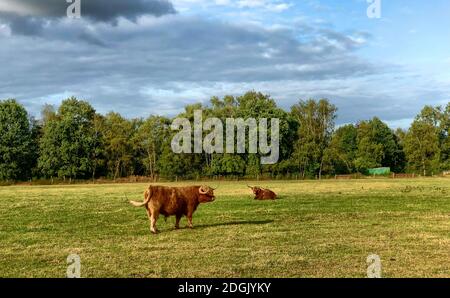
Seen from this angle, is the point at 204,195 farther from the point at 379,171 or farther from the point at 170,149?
the point at 379,171

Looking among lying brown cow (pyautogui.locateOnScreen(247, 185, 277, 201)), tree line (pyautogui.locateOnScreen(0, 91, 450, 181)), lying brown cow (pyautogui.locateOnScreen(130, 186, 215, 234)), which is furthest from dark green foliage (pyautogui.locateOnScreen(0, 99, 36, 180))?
lying brown cow (pyautogui.locateOnScreen(130, 186, 215, 234))

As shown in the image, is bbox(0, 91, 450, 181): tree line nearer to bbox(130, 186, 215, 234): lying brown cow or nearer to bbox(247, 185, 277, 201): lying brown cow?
bbox(247, 185, 277, 201): lying brown cow

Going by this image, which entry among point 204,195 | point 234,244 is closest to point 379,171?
point 204,195

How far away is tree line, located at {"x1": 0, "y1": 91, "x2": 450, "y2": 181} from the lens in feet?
302

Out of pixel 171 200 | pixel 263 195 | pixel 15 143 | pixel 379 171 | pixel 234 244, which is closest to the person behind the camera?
pixel 234 244

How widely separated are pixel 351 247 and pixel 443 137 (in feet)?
353

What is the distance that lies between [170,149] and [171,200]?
257 ft

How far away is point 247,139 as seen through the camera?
3716 inches

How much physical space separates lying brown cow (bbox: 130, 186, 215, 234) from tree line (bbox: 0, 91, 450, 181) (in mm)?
72714

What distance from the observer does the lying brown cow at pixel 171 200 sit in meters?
16.5

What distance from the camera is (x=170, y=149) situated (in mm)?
94625

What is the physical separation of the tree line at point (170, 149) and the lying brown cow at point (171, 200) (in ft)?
239

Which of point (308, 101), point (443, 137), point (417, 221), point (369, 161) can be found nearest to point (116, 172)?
point (308, 101)
